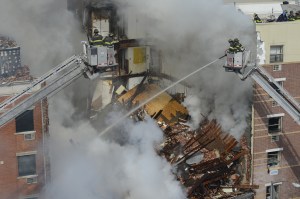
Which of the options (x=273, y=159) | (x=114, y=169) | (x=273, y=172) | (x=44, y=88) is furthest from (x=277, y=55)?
(x=44, y=88)

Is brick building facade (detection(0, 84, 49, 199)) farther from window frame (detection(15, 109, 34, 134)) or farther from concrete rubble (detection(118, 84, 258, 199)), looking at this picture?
concrete rubble (detection(118, 84, 258, 199))

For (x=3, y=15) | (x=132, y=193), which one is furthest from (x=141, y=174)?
(x=3, y=15)

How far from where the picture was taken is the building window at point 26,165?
13430 millimetres

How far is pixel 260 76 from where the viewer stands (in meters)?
11.7

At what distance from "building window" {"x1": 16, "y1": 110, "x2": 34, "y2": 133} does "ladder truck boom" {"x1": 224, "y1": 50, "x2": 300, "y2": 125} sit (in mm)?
5271

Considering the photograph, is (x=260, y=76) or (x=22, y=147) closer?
(x=260, y=76)

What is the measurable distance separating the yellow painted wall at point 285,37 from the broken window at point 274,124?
1648mm

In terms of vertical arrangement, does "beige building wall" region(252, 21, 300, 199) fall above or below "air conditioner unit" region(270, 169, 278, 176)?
above

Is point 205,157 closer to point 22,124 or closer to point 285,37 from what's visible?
point 285,37

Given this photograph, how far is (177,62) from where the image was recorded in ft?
54.5

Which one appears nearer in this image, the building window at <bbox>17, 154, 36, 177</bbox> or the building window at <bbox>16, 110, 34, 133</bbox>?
the building window at <bbox>16, 110, 34, 133</bbox>

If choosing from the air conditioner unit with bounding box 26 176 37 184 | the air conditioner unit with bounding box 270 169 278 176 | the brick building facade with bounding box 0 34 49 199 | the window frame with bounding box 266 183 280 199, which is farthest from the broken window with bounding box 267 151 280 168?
the air conditioner unit with bounding box 26 176 37 184

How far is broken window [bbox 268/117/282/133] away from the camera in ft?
47.1

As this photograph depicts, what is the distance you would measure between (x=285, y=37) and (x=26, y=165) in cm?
787
